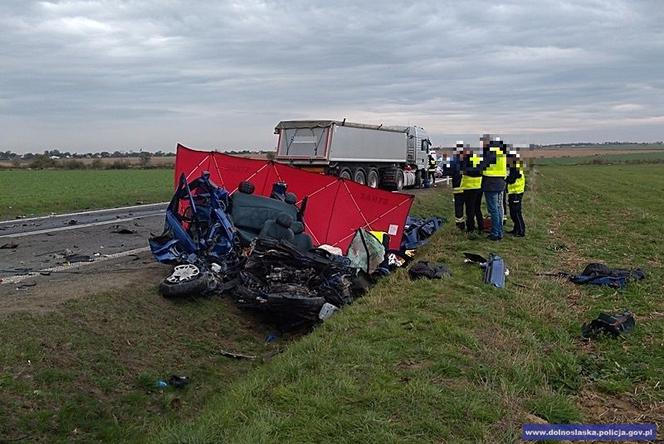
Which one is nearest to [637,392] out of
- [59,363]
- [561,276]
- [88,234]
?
[561,276]

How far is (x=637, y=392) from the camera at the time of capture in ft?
14.5

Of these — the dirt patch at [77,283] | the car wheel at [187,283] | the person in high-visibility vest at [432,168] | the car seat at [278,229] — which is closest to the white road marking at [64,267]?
the dirt patch at [77,283]

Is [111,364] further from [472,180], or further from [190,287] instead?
[472,180]

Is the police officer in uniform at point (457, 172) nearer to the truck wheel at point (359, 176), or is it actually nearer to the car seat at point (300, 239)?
the car seat at point (300, 239)

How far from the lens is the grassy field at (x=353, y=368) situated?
400cm

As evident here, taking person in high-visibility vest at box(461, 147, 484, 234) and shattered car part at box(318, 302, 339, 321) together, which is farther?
person in high-visibility vest at box(461, 147, 484, 234)

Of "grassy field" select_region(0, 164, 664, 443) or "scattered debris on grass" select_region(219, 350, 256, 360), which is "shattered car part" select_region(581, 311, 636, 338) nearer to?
"grassy field" select_region(0, 164, 664, 443)

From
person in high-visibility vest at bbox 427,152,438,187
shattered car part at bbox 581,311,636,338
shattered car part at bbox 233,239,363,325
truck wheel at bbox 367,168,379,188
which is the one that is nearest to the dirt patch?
shattered car part at bbox 233,239,363,325

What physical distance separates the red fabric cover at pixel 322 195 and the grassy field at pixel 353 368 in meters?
2.45

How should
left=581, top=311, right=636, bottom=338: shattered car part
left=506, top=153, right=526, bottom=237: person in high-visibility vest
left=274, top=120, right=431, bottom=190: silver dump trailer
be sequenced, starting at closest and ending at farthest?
left=581, top=311, right=636, bottom=338: shattered car part
left=506, top=153, right=526, bottom=237: person in high-visibility vest
left=274, top=120, right=431, bottom=190: silver dump trailer

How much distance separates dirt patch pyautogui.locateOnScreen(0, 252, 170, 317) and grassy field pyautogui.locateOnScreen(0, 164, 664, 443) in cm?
22

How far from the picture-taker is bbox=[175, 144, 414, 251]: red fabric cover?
1045cm

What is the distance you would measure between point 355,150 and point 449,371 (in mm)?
19579

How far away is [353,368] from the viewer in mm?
4738
